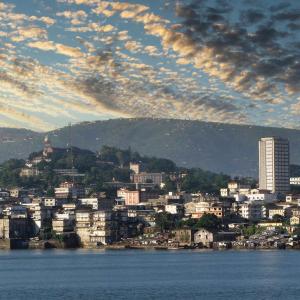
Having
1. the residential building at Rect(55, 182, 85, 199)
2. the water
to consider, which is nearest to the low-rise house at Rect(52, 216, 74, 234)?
the water

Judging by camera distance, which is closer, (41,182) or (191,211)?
(191,211)

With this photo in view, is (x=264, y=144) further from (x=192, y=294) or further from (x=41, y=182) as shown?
(x=192, y=294)

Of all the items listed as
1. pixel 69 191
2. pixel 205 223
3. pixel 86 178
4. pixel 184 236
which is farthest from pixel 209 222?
pixel 86 178

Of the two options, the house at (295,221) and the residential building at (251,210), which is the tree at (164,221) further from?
the house at (295,221)

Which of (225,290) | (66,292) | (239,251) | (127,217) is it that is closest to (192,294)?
(225,290)

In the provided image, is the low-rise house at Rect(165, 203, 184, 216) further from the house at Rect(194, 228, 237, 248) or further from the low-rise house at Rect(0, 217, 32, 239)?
the house at Rect(194, 228, 237, 248)

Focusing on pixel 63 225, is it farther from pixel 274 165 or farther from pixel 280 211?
pixel 274 165
